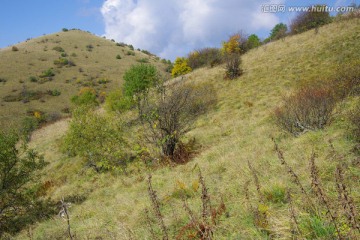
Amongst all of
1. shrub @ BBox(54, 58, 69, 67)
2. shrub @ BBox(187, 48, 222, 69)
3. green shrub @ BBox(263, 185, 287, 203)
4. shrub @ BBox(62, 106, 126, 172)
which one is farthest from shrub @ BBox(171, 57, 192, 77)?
green shrub @ BBox(263, 185, 287, 203)

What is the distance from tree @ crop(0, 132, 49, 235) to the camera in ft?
28.9

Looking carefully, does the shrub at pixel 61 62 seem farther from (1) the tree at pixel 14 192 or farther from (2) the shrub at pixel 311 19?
(1) the tree at pixel 14 192

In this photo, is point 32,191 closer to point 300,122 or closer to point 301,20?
point 300,122

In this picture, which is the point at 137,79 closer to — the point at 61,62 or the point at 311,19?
the point at 311,19

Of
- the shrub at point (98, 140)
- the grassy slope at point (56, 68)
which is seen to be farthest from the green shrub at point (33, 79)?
the shrub at point (98, 140)

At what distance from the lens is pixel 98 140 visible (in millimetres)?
13305

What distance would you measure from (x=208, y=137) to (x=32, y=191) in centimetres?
815

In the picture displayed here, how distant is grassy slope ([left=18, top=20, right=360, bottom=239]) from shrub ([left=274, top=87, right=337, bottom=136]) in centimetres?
45

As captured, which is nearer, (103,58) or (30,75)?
(30,75)

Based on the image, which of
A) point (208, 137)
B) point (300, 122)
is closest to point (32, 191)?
point (208, 137)

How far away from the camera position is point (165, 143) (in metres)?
12.1

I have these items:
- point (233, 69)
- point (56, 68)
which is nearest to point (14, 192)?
point (233, 69)

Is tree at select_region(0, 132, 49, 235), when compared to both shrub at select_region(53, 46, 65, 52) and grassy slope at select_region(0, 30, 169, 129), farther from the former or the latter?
shrub at select_region(53, 46, 65, 52)

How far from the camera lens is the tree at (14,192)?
8805 millimetres
